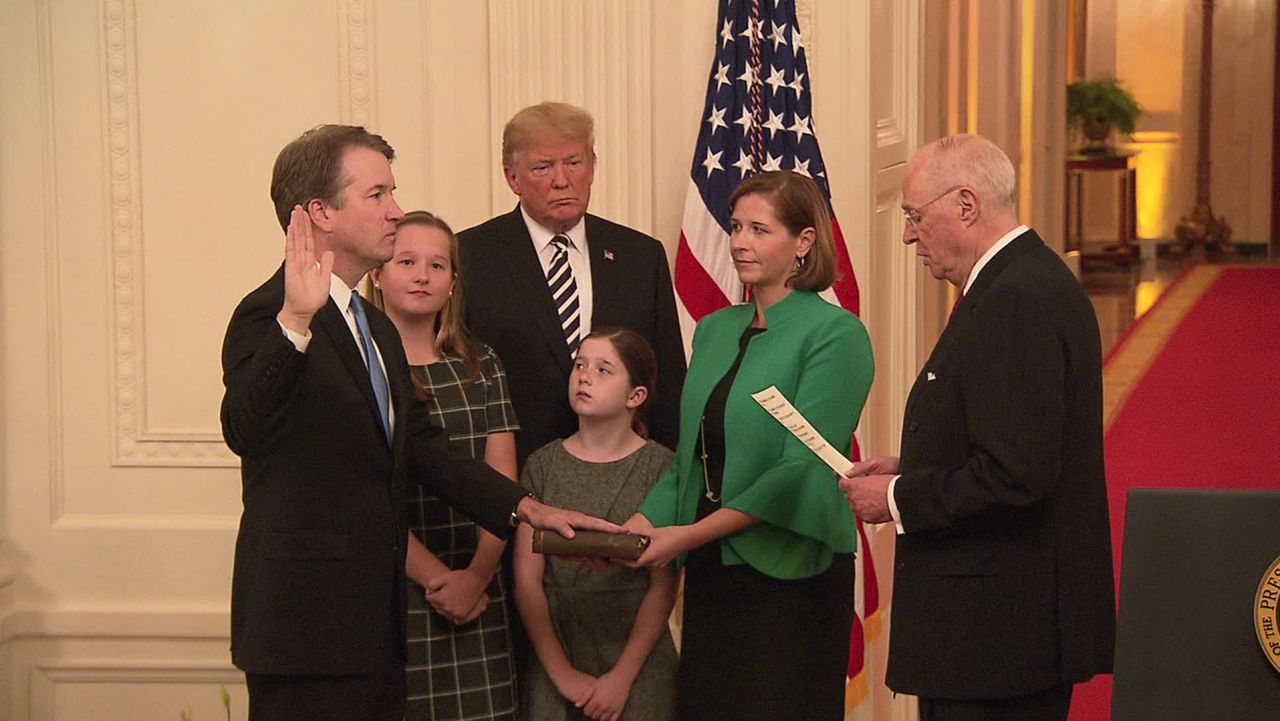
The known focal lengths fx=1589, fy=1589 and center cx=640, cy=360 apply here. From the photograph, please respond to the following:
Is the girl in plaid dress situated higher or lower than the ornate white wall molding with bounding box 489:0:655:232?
lower

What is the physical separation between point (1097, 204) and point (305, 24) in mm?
16999

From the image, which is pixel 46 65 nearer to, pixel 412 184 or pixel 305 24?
pixel 305 24

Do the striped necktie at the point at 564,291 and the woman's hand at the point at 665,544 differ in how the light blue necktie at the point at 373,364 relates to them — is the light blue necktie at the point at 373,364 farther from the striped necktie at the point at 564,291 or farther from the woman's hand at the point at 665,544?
the striped necktie at the point at 564,291

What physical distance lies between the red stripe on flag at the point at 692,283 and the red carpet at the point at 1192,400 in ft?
7.43

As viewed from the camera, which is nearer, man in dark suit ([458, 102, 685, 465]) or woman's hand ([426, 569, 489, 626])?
woman's hand ([426, 569, 489, 626])

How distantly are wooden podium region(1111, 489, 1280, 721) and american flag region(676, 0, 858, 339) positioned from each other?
2.82 metres

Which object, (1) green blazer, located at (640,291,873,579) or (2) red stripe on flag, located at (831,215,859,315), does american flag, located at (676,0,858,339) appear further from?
(1) green blazer, located at (640,291,873,579)

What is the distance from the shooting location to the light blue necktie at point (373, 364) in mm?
3336

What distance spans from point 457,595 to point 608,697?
0.45m

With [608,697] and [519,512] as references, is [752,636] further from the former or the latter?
[519,512]

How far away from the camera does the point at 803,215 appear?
3.91 m

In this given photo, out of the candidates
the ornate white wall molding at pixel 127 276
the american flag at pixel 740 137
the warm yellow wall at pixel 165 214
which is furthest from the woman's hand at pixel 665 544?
the ornate white wall molding at pixel 127 276

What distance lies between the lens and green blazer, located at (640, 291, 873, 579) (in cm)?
380

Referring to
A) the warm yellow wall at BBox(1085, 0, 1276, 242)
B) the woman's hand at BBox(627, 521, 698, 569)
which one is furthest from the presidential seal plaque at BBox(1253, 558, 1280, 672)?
the warm yellow wall at BBox(1085, 0, 1276, 242)
